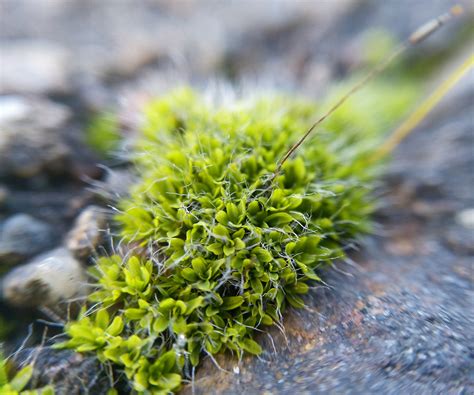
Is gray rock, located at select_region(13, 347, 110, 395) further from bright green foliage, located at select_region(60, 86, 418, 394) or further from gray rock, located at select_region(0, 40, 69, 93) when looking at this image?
gray rock, located at select_region(0, 40, 69, 93)

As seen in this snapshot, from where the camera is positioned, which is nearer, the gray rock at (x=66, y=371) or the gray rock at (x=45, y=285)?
the gray rock at (x=66, y=371)

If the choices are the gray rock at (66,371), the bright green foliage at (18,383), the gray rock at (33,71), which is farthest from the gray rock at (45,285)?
the gray rock at (33,71)

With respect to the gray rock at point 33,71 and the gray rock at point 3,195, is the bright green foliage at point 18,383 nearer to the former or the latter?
the gray rock at point 3,195

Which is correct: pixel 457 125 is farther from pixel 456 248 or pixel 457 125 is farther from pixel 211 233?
pixel 211 233

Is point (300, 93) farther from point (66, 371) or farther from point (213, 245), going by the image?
point (66, 371)

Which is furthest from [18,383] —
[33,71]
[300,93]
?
[300,93]
